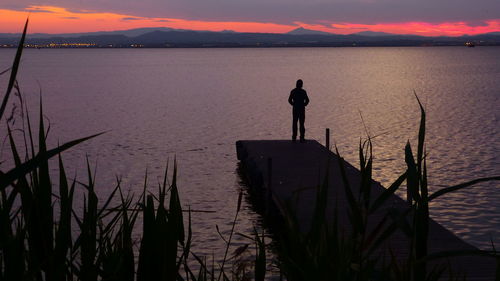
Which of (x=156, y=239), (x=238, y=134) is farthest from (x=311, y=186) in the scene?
(x=238, y=134)

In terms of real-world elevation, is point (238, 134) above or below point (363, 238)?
below

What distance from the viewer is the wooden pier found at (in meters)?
8.63

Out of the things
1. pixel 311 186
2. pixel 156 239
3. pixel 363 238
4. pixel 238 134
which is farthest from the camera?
pixel 238 134

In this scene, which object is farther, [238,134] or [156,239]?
[238,134]

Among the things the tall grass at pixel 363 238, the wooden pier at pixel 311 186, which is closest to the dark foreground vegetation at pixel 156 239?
the tall grass at pixel 363 238

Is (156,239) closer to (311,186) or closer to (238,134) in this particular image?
(311,186)

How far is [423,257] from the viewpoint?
2049 millimetres

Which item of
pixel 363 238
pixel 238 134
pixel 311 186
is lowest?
pixel 238 134

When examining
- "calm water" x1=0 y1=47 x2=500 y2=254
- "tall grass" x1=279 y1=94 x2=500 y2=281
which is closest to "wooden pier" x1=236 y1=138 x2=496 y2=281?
"calm water" x1=0 y1=47 x2=500 y2=254

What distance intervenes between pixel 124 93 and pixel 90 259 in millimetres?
66410

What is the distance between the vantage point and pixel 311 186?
25.7ft

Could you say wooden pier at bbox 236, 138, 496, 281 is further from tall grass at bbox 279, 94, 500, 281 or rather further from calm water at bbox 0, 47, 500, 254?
tall grass at bbox 279, 94, 500, 281

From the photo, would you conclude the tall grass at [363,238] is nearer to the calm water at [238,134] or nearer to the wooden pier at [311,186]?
the calm water at [238,134]

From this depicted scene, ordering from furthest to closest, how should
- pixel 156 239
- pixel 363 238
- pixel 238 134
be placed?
pixel 238 134, pixel 363 238, pixel 156 239
